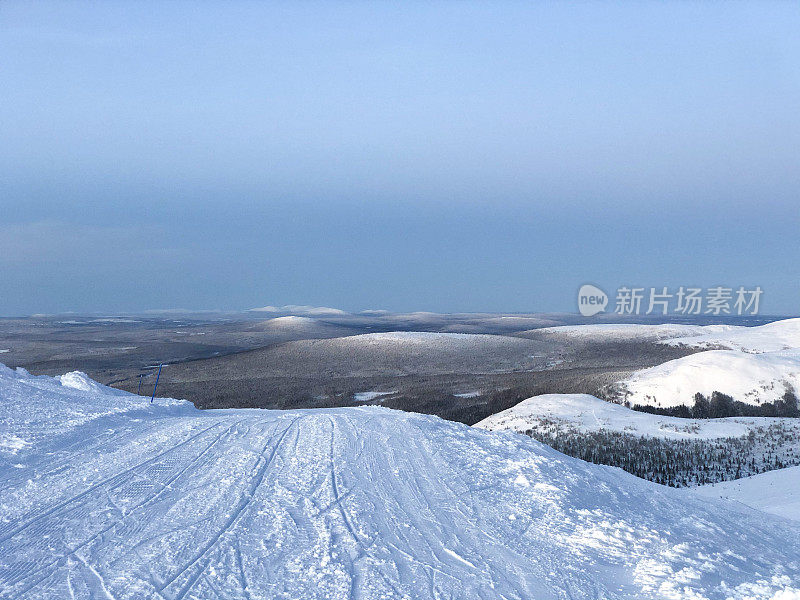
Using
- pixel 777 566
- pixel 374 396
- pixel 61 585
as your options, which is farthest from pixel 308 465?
pixel 374 396

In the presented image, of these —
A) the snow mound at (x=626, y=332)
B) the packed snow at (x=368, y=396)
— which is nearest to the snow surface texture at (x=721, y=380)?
the packed snow at (x=368, y=396)

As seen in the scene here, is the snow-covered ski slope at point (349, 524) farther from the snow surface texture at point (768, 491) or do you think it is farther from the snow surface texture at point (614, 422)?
the snow surface texture at point (614, 422)

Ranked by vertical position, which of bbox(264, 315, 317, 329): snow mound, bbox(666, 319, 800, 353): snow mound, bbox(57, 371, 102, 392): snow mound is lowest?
bbox(264, 315, 317, 329): snow mound

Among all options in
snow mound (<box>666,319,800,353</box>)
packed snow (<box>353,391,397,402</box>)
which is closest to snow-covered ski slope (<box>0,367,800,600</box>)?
packed snow (<box>353,391,397,402</box>)

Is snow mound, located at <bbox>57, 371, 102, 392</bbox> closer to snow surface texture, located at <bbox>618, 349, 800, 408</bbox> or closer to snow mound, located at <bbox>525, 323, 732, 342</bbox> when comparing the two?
snow surface texture, located at <bbox>618, 349, 800, 408</bbox>

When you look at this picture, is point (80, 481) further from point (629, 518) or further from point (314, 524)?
point (629, 518)

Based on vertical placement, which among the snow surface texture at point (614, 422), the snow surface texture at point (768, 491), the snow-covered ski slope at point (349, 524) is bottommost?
the snow surface texture at point (614, 422)
